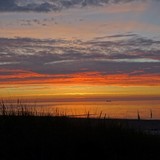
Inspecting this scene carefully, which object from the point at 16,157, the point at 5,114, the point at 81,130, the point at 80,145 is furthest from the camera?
the point at 5,114

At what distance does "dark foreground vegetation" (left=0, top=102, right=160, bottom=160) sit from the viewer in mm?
11148

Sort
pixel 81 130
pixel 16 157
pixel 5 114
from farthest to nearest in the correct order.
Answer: pixel 5 114 → pixel 81 130 → pixel 16 157

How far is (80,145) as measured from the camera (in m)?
11.6

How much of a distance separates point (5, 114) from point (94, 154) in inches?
140

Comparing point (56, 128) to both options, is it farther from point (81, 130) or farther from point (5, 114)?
point (5, 114)

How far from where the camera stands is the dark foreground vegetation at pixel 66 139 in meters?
11.1

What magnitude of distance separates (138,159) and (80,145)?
148 cm

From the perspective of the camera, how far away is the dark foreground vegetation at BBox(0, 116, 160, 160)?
1115cm

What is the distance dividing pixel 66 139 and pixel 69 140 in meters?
0.10

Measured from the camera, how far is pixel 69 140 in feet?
38.6

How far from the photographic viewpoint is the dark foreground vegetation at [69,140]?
1115 centimetres

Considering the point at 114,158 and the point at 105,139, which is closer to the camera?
the point at 114,158

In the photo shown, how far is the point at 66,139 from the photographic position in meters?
11.8

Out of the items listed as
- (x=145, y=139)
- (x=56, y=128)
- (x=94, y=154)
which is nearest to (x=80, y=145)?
(x=94, y=154)
